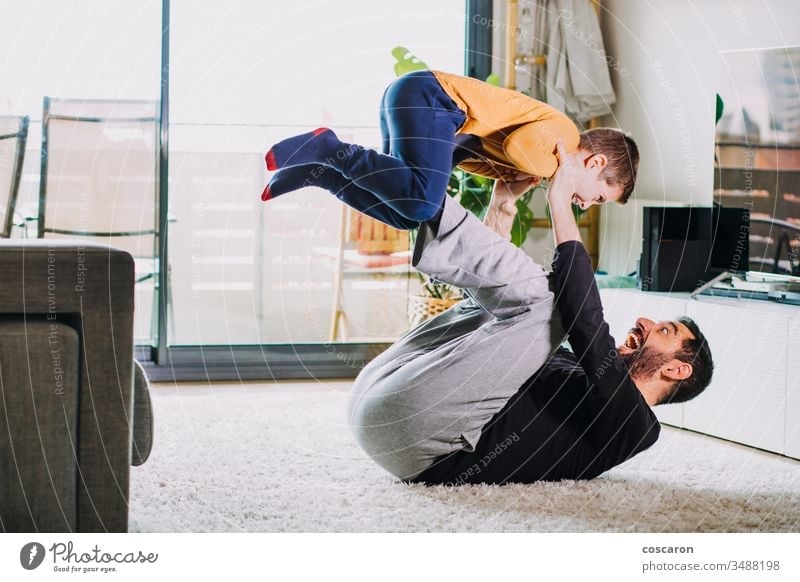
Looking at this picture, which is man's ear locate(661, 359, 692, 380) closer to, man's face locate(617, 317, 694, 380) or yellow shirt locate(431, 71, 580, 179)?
man's face locate(617, 317, 694, 380)

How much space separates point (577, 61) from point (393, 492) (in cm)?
220

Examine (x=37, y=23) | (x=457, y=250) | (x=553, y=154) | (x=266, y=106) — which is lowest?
(x=457, y=250)

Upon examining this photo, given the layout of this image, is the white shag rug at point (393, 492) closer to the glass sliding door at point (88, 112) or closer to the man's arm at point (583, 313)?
the man's arm at point (583, 313)

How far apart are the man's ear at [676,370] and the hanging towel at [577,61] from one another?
5.50 feet

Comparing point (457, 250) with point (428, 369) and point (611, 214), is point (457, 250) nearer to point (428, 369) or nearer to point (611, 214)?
point (428, 369)

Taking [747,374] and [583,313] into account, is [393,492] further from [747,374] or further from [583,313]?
[747,374]

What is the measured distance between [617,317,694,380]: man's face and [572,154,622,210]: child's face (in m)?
0.32

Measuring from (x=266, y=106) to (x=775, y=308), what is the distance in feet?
6.79

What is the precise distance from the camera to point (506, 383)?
7.25 feet

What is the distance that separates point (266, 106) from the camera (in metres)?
3.91

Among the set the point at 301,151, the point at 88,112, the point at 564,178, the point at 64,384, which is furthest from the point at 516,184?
the point at 88,112

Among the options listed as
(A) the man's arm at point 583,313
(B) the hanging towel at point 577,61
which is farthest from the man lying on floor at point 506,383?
(B) the hanging towel at point 577,61

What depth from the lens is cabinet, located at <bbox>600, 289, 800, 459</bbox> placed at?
9.15ft
